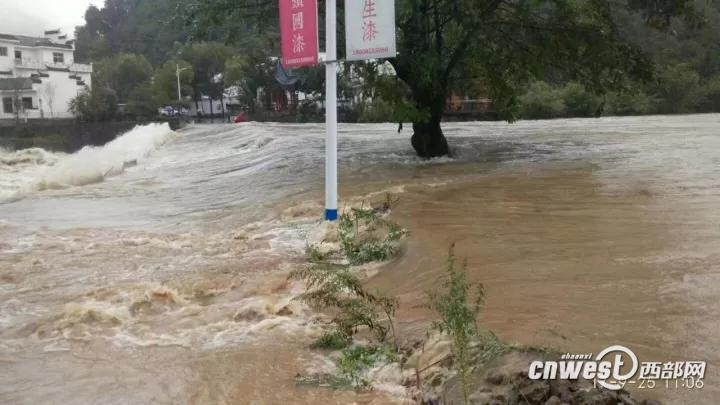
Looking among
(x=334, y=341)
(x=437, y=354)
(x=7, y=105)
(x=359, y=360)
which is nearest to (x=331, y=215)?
(x=334, y=341)

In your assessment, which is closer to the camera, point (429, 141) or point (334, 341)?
point (334, 341)

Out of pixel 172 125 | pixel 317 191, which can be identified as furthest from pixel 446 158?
pixel 172 125

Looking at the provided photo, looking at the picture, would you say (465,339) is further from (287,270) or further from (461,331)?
(287,270)

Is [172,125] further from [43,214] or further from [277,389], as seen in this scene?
[277,389]

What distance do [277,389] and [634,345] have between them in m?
1.79

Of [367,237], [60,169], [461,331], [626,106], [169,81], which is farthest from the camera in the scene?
[169,81]

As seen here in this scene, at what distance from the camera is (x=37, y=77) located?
1720 inches

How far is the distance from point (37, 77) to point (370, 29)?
43541 mm

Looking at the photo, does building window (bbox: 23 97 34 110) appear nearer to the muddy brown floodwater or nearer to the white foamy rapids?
the white foamy rapids

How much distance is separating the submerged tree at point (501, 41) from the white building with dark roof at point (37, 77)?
34220 millimetres

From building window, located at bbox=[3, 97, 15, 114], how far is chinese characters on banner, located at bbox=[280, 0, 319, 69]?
1604 inches

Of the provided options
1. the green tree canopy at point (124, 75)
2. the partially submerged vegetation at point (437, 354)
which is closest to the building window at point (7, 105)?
the green tree canopy at point (124, 75)

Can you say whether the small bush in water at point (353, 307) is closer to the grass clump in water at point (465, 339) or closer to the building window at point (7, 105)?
the grass clump in water at point (465, 339)

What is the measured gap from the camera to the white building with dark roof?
1640 inches
